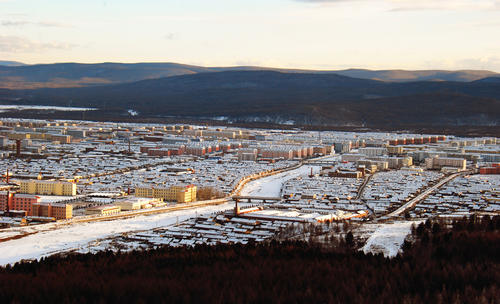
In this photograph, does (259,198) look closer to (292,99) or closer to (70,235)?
(70,235)

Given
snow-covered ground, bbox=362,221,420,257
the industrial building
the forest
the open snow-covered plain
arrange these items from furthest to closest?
the industrial building, the open snow-covered plain, snow-covered ground, bbox=362,221,420,257, the forest

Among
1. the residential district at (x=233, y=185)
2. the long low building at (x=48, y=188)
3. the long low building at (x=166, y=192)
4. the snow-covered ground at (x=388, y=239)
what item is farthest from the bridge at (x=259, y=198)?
the snow-covered ground at (x=388, y=239)

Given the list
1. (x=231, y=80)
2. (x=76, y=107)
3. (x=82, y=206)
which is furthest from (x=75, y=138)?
(x=231, y=80)

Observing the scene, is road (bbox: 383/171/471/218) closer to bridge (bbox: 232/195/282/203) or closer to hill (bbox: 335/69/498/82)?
bridge (bbox: 232/195/282/203)

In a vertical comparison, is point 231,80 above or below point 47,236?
above

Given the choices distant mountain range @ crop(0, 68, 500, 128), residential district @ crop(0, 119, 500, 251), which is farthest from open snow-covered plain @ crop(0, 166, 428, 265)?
distant mountain range @ crop(0, 68, 500, 128)

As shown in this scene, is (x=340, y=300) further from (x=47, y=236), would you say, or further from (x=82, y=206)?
(x=82, y=206)
